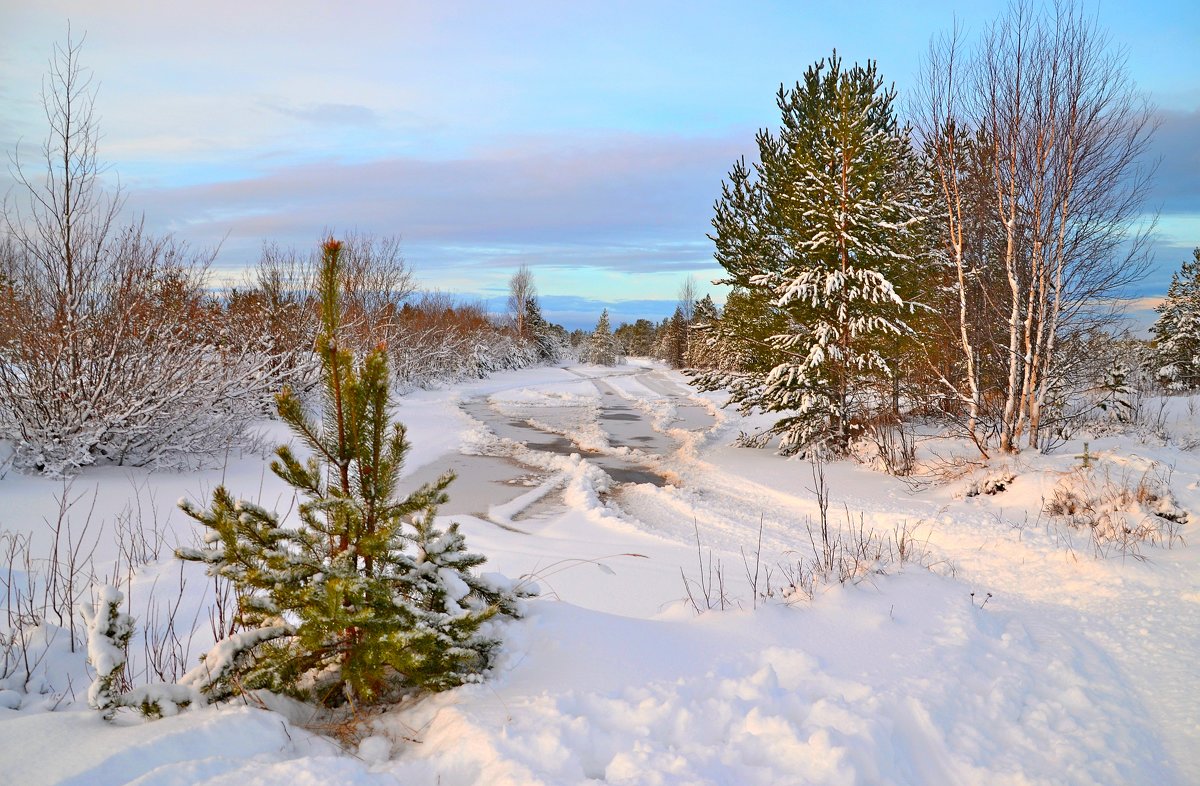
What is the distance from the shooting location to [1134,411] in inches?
558

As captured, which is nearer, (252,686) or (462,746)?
(462,746)

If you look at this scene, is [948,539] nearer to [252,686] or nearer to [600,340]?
[252,686]

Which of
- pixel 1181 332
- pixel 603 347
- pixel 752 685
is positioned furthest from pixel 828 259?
pixel 603 347

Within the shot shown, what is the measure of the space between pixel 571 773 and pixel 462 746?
1.38ft

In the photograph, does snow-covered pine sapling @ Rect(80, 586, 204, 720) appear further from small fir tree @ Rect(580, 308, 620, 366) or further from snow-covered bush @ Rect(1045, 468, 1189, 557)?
small fir tree @ Rect(580, 308, 620, 366)

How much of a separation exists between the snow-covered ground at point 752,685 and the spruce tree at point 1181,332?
23.4 m

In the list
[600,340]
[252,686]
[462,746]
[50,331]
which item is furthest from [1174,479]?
[600,340]

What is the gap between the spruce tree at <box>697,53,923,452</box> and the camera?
11414 mm

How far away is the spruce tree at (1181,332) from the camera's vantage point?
24.5 metres

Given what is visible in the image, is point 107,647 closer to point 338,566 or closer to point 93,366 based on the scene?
point 338,566

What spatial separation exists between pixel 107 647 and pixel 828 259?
38.5 feet

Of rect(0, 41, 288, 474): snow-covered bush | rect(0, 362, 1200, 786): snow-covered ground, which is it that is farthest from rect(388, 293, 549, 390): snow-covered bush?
rect(0, 362, 1200, 786): snow-covered ground

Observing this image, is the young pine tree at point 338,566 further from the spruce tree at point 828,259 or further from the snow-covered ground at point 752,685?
the spruce tree at point 828,259

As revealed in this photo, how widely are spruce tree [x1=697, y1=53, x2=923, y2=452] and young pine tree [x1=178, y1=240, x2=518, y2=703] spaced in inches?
363
